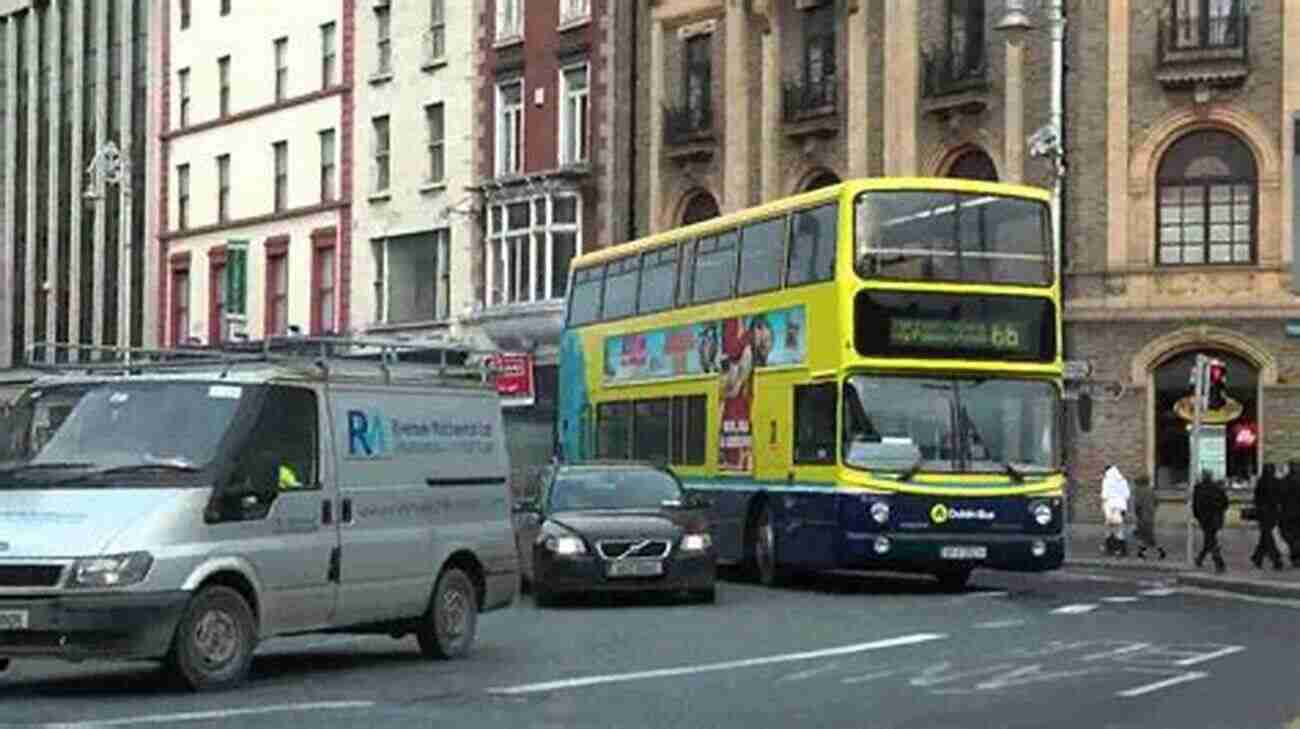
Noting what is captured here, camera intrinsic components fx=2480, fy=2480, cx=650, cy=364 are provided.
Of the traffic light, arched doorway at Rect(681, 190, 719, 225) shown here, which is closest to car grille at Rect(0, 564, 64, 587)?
the traffic light

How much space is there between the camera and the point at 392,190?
197 ft

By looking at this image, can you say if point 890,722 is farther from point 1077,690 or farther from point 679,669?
point 679,669

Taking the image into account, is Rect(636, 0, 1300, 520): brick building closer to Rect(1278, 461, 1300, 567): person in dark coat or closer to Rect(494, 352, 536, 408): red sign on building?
Rect(494, 352, 536, 408): red sign on building

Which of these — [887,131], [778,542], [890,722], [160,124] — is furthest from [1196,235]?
[160,124]

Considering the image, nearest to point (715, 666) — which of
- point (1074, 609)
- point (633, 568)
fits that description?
point (633, 568)

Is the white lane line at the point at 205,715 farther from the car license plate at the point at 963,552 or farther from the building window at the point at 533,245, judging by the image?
the building window at the point at 533,245

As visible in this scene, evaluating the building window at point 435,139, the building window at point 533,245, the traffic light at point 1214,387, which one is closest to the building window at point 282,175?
the building window at point 435,139

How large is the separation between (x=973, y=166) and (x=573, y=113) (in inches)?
492

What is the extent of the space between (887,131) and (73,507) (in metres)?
33.2

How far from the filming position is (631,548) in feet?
80.1

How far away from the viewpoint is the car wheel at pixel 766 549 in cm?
2827

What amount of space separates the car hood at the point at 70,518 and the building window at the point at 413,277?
43.8 m

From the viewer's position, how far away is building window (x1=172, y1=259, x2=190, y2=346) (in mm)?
69562

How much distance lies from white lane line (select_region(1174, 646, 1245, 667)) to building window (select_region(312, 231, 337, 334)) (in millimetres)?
44953
